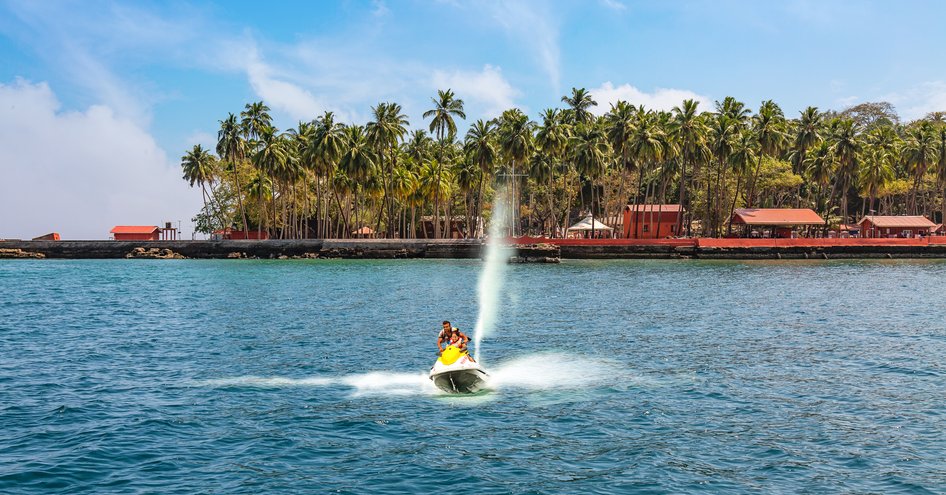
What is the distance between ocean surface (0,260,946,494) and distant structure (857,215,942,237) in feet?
247

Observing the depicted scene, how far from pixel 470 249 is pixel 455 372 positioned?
265ft

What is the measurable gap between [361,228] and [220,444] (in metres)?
118

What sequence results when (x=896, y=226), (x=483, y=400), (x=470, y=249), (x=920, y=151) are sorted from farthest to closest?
(x=920, y=151) → (x=896, y=226) → (x=470, y=249) → (x=483, y=400)

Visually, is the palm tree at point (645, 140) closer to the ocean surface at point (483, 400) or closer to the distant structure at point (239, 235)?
the distant structure at point (239, 235)

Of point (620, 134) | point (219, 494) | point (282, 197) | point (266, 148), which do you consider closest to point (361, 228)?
point (282, 197)

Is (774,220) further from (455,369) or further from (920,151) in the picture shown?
(455,369)

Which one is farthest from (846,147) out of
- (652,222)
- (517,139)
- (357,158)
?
(357,158)

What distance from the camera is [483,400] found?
2198cm

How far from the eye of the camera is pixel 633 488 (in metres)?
14.9

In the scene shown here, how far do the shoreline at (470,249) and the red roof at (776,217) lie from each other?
952 centimetres

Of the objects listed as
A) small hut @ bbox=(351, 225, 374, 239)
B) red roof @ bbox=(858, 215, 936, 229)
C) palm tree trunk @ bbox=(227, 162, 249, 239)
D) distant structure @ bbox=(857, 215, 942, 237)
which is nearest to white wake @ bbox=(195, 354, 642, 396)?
palm tree trunk @ bbox=(227, 162, 249, 239)

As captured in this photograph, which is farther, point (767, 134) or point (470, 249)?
point (767, 134)

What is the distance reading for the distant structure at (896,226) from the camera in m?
114

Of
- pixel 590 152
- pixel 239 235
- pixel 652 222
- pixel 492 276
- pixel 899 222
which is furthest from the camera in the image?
pixel 239 235
